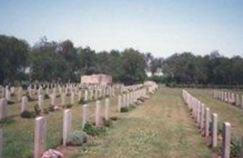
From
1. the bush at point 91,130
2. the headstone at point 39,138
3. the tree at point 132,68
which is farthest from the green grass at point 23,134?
the tree at point 132,68

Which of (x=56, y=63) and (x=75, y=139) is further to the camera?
(x=56, y=63)

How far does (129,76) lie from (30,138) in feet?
300

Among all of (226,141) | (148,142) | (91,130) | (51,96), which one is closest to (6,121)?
(91,130)

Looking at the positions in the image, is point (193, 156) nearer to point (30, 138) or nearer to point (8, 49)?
point (30, 138)

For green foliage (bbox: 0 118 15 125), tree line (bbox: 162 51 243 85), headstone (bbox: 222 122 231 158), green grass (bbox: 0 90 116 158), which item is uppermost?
tree line (bbox: 162 51 243 85)

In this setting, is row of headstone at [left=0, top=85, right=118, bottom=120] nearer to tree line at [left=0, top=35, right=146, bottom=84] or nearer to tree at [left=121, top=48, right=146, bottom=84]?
tree line at [left=0, top=35, right=146, bottom=84]

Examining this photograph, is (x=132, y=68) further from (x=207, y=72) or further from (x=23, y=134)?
(x=23, y=134)

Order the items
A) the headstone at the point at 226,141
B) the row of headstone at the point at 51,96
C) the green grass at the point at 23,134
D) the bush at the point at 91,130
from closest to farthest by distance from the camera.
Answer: the headstone at the point at 226,141 → the green grass at the point at 23,134 → the bush at the point at 91,130 → the row of headstone at the point at 51,96

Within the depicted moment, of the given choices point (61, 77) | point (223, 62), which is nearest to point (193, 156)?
point (61, 77)

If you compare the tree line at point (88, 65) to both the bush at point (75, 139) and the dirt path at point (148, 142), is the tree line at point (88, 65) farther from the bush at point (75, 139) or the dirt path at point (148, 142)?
the bush at point (75, 139)

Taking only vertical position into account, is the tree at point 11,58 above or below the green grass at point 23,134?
above

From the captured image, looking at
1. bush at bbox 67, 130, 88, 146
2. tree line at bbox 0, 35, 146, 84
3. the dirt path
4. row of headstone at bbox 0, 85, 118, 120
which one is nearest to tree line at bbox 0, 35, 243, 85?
tree line at bbox 0, 35, 146, 84

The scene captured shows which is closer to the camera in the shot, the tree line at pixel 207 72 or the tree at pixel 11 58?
the tree at pixel 11 58

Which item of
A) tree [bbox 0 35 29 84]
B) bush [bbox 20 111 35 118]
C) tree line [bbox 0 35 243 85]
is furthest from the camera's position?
tree line [bbox 0 35 243 85]
